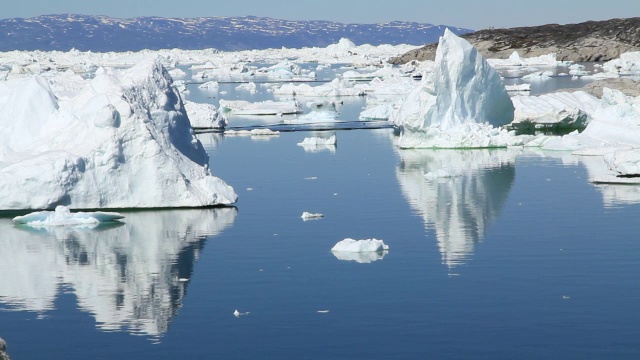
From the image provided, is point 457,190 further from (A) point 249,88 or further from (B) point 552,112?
(A) point 249,88

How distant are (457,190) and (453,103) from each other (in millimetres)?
5254

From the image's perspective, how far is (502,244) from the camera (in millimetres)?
11766

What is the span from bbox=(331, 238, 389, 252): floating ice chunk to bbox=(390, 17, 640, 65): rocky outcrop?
52379 millimetres

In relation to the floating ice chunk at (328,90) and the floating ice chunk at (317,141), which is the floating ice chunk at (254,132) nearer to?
the floating ice chunk at (317,141)

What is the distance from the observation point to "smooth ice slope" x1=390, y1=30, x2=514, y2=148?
20.8 metres

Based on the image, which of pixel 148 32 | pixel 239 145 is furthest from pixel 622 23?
pixel 148 32

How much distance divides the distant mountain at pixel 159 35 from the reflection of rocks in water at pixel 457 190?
450 feet

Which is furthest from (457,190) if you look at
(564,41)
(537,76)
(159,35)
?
(159,35)

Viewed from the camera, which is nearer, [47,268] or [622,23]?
[47,268]

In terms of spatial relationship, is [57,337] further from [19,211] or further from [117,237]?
[19,211]

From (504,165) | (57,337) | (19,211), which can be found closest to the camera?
(57,337)

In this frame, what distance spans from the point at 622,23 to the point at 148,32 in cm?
12349

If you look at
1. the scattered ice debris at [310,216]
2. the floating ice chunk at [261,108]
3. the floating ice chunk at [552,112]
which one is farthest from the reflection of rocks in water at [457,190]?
the floating ice chunk at [261,108]

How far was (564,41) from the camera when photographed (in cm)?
6800
